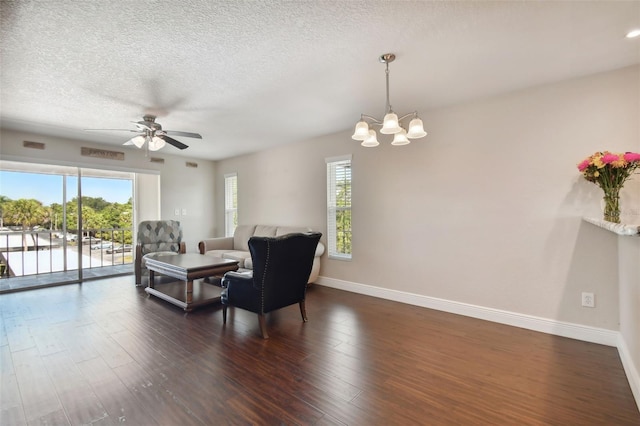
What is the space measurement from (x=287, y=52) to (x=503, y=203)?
2750 mm

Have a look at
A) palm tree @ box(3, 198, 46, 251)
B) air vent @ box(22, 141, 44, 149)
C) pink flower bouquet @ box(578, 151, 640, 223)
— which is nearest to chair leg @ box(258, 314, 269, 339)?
pink flower bouquet @ box(578, 151, 640, 223)

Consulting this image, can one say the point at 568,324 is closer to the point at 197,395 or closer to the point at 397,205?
the point at 397,205

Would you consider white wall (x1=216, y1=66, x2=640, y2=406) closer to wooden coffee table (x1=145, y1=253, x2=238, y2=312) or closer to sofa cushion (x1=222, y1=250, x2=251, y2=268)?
sofa cushion (x1=222, y1=250, x2=251, y2=268)

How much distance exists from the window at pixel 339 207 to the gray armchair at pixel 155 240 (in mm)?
2824

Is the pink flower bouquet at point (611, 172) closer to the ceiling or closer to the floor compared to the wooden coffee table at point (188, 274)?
closer to the ceiling

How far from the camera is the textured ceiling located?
187cm

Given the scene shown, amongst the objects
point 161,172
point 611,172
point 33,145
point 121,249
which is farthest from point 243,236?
point 611,172

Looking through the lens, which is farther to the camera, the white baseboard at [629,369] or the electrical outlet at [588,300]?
the electrical outlet at [588,300]

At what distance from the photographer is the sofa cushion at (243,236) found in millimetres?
5645

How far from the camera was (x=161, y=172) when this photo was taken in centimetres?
611

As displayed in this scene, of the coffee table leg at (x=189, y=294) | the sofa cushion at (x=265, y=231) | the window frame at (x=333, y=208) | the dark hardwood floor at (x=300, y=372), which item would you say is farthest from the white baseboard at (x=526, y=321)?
the coffee table leg at (x=189, y=294)

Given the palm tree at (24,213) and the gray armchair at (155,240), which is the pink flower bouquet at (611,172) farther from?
the palm tree at (24,213)

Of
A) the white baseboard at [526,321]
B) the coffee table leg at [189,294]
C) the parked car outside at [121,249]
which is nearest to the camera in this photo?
the white baseboard at [526,321]

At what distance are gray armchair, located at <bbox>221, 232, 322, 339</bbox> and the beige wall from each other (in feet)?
4.93
